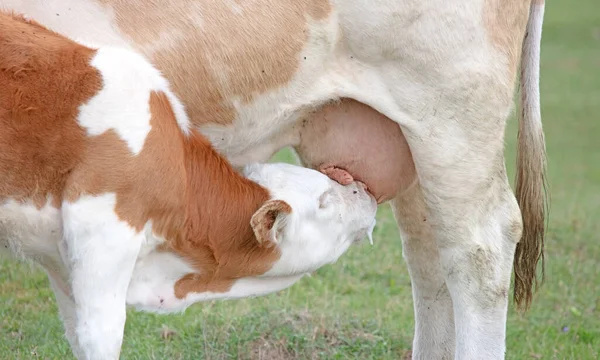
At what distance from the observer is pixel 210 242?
13.5 ft

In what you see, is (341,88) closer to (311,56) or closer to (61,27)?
(311,56)

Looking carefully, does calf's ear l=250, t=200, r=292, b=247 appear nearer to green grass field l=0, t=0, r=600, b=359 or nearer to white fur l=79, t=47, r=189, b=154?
white fur l=79, t=47, r=189, b=154

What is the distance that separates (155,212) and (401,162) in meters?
1.49

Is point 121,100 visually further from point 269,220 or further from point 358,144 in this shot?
point 358,144

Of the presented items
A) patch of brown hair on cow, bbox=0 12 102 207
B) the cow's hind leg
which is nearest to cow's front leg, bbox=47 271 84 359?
patch of brown hair on cow, bbox=0 12 102 207

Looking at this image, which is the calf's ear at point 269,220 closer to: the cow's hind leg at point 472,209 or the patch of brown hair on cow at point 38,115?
the patch of brown hair on cow at point 38,115

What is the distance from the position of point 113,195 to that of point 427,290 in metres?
2.16

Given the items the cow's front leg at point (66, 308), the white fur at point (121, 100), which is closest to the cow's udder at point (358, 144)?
the white fur at point (121, 100)

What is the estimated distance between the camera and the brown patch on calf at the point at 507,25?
4703 mm

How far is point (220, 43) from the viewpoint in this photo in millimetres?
4570

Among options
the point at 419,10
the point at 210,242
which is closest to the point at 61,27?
the point at 210,242

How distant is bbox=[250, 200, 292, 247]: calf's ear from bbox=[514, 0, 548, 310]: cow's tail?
162 cm

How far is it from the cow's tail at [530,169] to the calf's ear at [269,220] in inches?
63.8

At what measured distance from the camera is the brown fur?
12.0ft
